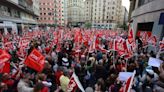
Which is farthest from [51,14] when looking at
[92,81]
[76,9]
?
[92,81]

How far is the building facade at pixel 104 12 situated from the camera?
390ft

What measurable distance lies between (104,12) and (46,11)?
36.5 m

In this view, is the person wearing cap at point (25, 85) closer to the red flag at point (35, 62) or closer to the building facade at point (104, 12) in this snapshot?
the red flag at point (35, 62)

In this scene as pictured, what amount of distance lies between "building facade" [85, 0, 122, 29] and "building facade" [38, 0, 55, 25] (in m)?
27.1

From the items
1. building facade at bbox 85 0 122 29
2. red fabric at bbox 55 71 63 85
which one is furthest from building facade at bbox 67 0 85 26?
red fabric at bbox 55 71 63 85

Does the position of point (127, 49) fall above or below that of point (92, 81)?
above

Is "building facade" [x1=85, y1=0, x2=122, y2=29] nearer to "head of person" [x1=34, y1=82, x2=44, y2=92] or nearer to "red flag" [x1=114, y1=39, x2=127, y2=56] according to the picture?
"red flag" [x1=114, y1=39, x2=127, y2=56]

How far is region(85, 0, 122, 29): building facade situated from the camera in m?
119

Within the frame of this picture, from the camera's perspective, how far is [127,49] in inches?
308

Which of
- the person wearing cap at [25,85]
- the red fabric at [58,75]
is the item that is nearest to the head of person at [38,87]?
the person wearing cap at [25,85]

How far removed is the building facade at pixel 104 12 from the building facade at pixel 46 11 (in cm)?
2709

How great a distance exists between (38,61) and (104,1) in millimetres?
117725

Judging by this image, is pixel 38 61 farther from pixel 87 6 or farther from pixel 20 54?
pixel 87 6

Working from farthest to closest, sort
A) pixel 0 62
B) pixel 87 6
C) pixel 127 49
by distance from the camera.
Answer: pixel 87 6, pixel 127 49, pixel 0 62
